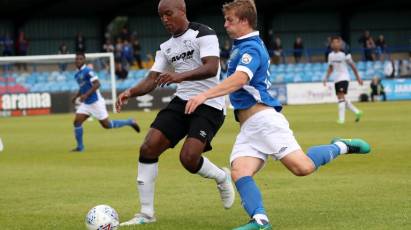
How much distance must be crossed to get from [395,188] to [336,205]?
5.51 ft

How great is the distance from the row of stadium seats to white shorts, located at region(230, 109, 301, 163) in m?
28.2

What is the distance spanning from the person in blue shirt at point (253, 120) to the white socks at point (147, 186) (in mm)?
1250

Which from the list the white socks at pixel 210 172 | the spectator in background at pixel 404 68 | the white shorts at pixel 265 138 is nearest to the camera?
the white shorts at pixel 265 138

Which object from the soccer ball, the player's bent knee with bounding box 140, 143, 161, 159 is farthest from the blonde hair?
the soccer ball

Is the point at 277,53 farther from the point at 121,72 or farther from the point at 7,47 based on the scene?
the point at 7,47

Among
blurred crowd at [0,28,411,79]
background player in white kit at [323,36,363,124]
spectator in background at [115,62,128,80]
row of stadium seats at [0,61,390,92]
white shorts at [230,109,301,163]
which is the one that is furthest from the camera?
blurred crowd at [0,28,411,79]

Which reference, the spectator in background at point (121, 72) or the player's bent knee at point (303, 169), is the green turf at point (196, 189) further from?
the spectator in background at point (121, 72)

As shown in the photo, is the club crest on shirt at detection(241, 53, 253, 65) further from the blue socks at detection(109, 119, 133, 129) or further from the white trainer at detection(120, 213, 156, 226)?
the blue socks at detection(109, 119, 133, 129)

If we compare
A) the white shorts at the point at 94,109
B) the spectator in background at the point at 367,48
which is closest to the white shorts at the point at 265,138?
the white shorts at the point at 94,109

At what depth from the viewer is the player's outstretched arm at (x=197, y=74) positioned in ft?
27.2

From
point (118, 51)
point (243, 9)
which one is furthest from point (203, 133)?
point (118, 51)

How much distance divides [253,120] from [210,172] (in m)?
1.49

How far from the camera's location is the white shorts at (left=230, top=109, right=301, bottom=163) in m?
8.24

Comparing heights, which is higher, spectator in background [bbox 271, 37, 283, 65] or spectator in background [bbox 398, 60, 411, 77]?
spectator in background [bbox 271, 37, 283, 65]
